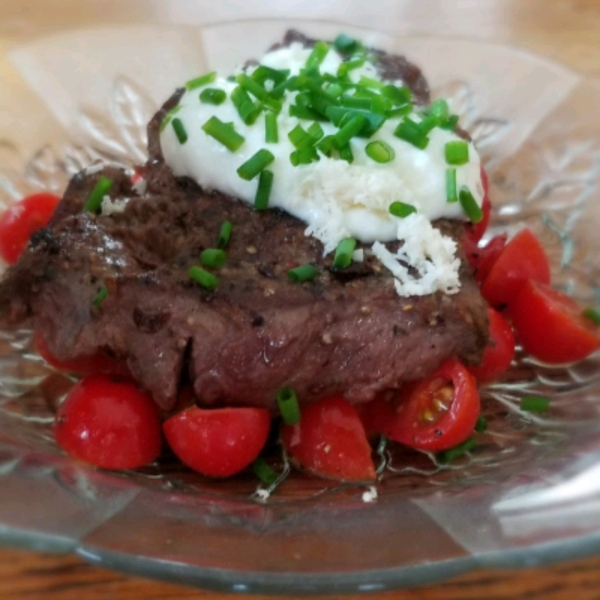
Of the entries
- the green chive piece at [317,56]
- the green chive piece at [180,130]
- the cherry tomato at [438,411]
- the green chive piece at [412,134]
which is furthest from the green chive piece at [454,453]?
the green chive piece at [317,56]

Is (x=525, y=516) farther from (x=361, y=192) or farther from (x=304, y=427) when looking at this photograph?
(x=361, y=192)

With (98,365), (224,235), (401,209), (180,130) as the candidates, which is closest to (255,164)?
(224,235)

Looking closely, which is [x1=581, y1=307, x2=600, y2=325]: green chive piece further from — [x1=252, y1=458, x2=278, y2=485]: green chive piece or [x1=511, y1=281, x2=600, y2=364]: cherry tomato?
[x1=252, y1=458, x2=278, y2=485]: green chive piece

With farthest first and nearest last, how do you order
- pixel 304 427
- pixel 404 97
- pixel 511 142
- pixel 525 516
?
pixel 511 142
pixel 404 97
pixel 304 427
pixel 525 516

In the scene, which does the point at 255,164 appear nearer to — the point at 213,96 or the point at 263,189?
the point at 263,189

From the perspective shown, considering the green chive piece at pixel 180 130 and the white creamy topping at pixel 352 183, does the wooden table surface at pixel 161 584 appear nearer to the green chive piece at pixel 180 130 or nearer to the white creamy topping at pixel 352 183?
the white creamy topping at pixel 352 183

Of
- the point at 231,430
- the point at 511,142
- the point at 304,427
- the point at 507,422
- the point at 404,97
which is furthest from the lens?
the point at 511,142

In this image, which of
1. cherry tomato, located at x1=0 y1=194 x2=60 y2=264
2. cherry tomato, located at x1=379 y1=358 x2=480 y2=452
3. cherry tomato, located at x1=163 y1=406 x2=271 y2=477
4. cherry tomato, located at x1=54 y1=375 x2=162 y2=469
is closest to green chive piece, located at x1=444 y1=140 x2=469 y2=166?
cherry tomato, located at x1=379 y1=358 x2=480 y2=452

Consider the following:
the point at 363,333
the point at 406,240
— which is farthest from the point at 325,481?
the point at 406,240
